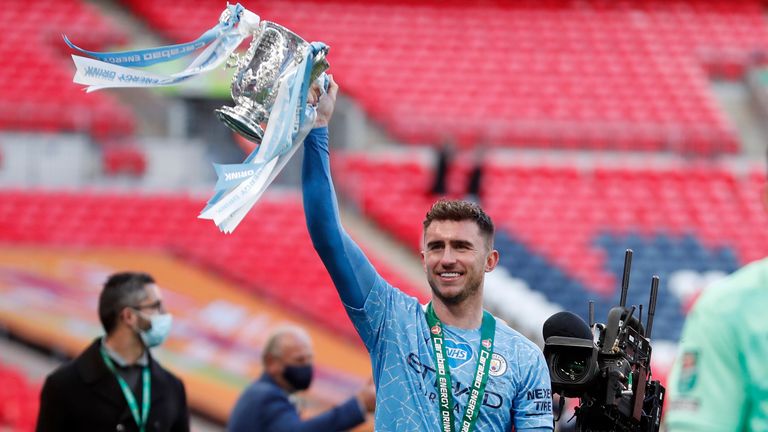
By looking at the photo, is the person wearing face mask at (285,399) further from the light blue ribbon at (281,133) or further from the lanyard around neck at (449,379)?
the light blue ribbon at (281,133)

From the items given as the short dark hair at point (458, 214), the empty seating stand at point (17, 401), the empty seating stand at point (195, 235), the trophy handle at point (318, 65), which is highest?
the empty seating stand at point (195, 235)

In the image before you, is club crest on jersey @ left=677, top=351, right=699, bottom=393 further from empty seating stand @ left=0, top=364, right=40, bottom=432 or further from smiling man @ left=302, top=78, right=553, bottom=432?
empty seating stand @ left=0, top=364, right=40, bottom=432

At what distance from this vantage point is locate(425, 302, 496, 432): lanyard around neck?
3469mm

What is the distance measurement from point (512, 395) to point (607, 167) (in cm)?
Result: 1222

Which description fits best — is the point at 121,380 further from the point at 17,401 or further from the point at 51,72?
the point at 51,72

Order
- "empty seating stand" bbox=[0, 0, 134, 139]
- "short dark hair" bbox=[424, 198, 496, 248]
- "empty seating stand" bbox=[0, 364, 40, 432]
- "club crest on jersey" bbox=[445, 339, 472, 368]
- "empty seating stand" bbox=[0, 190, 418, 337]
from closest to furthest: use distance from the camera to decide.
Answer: "club crest on jersey" bbox=[445, 339, 472, 368] → "short dark hair" bbox=[424, 198, 496, 248] → "empty seating stand" bbox=[0, 364, 40, 432] → "empty seating stand" bbox=[0, 190, 418, 337] → "empty seating stand" bbox=[0, 0, 134, 139]

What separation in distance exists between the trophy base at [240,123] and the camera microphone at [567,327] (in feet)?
3.88

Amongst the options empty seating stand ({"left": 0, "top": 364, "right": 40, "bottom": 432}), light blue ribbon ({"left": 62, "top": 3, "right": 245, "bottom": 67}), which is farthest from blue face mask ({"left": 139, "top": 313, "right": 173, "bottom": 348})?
empty seating stand ({"left": 0, "top": 364, "right": 40, "bottom": 432})

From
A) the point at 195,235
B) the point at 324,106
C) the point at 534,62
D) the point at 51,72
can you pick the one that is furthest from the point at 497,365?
the point at 534,62

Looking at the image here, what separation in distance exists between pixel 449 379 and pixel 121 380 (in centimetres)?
190

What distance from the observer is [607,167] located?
1552 cm

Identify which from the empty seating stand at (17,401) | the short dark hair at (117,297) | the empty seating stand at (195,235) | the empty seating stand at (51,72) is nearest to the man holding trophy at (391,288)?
the short dark hair at (117,297)

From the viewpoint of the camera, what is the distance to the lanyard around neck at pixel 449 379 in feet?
11.4

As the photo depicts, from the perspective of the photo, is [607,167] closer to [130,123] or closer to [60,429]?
[130,123]
